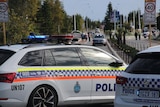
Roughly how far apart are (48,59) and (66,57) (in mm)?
425

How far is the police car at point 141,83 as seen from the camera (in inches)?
257

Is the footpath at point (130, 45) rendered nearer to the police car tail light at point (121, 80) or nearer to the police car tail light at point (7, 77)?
the police car tail light at point (7, 77)

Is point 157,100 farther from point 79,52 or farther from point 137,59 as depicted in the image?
point 79,52

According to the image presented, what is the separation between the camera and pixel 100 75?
934 cm

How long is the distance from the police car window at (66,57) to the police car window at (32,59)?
1.18ft

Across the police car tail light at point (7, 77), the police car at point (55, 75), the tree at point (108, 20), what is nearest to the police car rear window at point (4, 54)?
the police car at point (55, 75)

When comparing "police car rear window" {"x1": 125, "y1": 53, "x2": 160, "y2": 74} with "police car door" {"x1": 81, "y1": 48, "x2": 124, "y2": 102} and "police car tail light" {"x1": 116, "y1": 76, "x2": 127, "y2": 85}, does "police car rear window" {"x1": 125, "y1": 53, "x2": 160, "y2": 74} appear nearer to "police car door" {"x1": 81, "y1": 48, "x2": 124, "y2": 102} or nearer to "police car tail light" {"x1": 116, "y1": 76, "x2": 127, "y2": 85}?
"police car tail light" {"x1": 116, "y1": 76, "x2": 127, "y2": 85}

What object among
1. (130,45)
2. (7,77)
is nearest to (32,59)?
(7,77)

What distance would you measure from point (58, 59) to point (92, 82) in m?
0.87

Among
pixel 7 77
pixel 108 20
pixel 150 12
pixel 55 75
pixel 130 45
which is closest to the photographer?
pixel 7 77

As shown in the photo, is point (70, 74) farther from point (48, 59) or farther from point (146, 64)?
point (146, 64)

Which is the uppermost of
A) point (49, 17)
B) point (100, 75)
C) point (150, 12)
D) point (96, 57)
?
point (150, 12)

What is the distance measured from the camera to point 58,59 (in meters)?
9.12

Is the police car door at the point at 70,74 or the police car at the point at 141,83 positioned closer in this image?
the police car at the point at 141,83
